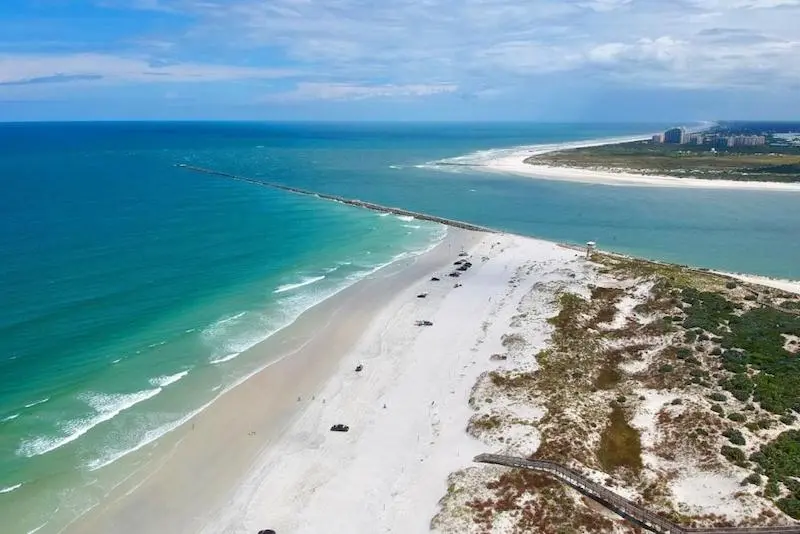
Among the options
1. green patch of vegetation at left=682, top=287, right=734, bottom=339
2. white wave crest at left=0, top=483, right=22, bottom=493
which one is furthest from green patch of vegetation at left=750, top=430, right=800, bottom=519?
white wave crest at left=0, top=483, right=22, bottom=493

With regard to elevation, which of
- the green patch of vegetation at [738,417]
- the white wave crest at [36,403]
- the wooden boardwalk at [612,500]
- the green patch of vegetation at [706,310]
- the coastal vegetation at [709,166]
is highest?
the coastal vegetation at [709,166]

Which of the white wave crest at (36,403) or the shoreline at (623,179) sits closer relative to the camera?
the white wave crest at (36,403)

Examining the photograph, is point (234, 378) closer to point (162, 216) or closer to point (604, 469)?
point (604, 469)

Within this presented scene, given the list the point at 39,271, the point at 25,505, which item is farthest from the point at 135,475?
the point at 39,271

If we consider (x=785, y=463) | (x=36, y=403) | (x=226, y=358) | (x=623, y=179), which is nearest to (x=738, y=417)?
(x=785, y=463)

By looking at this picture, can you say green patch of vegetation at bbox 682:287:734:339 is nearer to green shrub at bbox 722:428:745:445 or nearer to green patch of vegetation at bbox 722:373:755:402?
green patch of vegetation at bbox 722:373:755:402

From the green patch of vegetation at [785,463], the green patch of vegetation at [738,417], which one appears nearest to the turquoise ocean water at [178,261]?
the green patch of vegetation at [738,417]

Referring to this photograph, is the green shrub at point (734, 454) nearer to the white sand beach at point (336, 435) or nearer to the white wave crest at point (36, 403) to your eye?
the white sand beach at point (336, 435)
